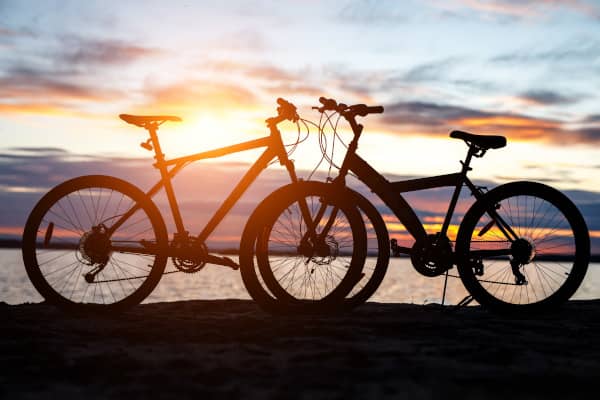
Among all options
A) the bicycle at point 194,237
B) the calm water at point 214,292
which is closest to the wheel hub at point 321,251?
the bicycle at point 194,237

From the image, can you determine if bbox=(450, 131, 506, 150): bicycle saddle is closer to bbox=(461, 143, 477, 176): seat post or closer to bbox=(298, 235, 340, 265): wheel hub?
bbox=(461, 143, 477, 176): seat post

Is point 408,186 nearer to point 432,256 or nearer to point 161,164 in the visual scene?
point 432,256

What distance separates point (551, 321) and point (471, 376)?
2515mm

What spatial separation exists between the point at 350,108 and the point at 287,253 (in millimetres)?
1443

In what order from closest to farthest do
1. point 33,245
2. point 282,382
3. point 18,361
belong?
point 282,382 < point 18,361 < point 33,245

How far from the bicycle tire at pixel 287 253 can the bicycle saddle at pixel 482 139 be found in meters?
1.19

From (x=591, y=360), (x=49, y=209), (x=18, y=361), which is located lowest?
(x=18, y=361)

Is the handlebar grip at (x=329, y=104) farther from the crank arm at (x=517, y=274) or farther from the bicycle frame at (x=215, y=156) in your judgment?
the crank arm at (x=517, y=274)

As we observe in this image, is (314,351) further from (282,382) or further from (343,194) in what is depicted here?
(343,194)

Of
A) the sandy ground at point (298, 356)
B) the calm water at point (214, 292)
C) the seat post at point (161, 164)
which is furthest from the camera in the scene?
the calm water at point (214, 292)

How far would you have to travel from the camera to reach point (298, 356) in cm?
413

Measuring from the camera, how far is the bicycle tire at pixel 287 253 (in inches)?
228

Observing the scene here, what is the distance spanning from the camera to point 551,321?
19.2 ft

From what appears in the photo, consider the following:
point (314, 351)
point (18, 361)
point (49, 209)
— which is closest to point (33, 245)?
point (49, 209)
